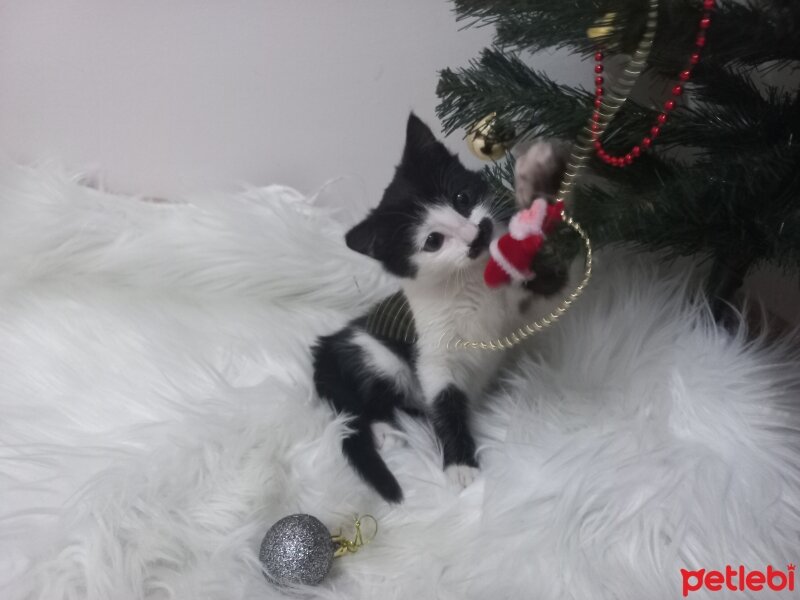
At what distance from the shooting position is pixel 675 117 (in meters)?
0.56

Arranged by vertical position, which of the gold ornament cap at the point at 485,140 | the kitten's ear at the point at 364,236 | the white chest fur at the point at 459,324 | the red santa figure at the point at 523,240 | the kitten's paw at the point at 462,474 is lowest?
the kitten's paw at the point at 462,474

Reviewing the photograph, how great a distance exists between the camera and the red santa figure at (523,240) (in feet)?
1.74

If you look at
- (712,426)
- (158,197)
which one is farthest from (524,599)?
(158,197)

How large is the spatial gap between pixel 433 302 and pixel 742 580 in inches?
15.1

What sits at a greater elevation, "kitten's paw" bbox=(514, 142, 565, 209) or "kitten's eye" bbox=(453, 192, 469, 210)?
"kitten's paw" bbox=(514, 142, 565, 209)

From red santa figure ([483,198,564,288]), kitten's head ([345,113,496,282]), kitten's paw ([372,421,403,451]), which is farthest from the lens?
kitten's paw ([372,421,403,451])

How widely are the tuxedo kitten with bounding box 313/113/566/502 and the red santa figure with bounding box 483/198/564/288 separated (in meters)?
0.06

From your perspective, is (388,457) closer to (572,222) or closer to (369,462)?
(369,462)

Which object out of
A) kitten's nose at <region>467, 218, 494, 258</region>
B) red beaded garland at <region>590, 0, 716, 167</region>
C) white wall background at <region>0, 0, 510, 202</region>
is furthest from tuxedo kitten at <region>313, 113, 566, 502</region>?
white wall background at <region>0, 0, 510, 202</region>

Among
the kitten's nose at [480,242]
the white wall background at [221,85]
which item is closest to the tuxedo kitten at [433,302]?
the kitten's nose at [480,242]

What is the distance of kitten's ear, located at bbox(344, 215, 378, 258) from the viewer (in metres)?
0.67

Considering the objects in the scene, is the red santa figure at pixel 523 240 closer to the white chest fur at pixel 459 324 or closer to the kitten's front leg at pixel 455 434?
the white chest fur at pixel 459 324

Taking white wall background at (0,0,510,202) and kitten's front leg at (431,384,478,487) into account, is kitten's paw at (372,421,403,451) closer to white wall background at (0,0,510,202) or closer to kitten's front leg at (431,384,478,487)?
kitten's front leg at (431,384,478,487)

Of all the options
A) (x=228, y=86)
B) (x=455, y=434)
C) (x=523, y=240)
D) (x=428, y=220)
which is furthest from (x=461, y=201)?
(x=228, y=86)
